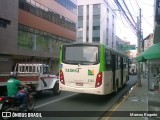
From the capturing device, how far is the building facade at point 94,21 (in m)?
76.9

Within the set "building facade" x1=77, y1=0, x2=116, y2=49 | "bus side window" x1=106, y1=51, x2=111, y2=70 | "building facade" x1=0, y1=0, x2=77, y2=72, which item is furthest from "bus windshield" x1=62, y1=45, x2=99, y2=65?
"building facade" x1=77, y1=0, x2=116, y2=49

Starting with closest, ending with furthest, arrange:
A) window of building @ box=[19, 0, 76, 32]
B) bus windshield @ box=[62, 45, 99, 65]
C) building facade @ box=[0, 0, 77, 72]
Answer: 1. bus windshield @ box=[62, 45, 99, 65]
2. building facade @ box=[0, 0, 77, 72]
3. window of building @ box=[19, 0, 76, 32]

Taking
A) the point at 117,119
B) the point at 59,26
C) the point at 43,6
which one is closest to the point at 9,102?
the point at 117,119

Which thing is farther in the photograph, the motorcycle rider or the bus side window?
the bus side window

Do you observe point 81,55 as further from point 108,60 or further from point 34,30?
point 34,30

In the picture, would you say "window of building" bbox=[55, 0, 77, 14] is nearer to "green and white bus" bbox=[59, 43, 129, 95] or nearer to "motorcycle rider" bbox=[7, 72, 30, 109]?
"green and white bus" bbox=[59, 43, 129, 95]

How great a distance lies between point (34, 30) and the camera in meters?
35.7

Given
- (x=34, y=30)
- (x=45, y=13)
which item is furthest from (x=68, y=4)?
(x=34, y=30)

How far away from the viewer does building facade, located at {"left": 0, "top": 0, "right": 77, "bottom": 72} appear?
28.2 metres

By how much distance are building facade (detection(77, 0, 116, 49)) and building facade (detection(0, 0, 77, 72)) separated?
83.5 ft

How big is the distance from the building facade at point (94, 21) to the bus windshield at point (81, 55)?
62083 mm

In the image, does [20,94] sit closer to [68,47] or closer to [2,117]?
[2,117]

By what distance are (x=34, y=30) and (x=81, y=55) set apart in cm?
2290

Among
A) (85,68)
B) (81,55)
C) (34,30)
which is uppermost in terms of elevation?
(34,30)
